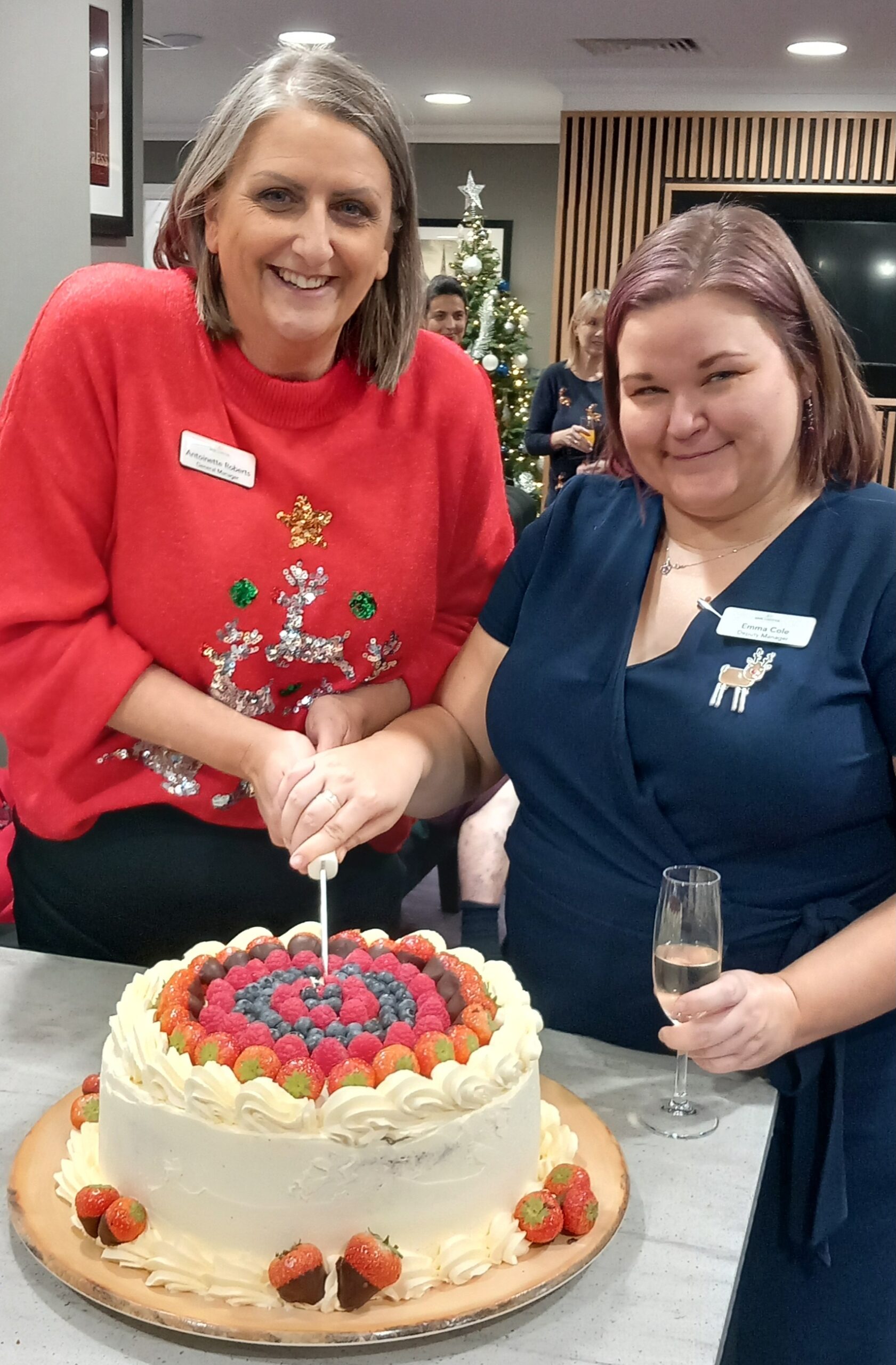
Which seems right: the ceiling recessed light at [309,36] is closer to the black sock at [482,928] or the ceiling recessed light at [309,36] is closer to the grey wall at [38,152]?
the grey wall at [38,152]

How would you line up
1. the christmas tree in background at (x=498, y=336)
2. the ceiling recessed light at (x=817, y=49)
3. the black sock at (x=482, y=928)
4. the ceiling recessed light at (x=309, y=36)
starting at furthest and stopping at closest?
1. the christmas tree in background at (x=498, y=336)
2. the ceiling recessed light at (x=309, y=36)
3. the ceiling recessed light at (x=817, y=49)
4. the black sock at (x=482, y=928)

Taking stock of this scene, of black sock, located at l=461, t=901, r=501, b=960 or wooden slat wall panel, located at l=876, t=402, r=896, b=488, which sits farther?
wooden slat wall panel, located at l=876, t=402, r=896, b=488

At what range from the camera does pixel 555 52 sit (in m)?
8.84

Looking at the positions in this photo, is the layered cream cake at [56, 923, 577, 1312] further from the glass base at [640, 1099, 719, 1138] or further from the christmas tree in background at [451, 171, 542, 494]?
the christmas tree in background at [451, 171, 542, 494]

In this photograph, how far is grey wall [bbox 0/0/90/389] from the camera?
3.11 meters

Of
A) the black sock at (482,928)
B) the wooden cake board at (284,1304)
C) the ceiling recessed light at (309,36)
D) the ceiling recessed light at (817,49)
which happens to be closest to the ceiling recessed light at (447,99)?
the ceiling recessed light at (309,36)

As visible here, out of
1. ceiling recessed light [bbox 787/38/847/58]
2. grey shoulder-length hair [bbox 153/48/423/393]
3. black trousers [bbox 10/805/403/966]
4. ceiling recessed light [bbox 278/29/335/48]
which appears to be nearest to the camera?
grey shoulder-length hair [bbox 153/48/423/393]

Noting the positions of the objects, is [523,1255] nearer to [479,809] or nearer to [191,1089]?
[191,1089]

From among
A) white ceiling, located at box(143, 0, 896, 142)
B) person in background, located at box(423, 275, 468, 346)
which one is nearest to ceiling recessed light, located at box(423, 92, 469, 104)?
white ceiling, located at box(143, 0, 896, 142)

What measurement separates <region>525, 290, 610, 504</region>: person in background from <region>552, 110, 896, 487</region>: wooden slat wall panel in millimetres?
2571

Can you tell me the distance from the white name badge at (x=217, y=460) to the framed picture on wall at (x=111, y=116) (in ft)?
6.47

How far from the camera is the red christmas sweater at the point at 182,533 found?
169cm

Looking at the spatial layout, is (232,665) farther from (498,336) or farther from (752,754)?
(498,336)

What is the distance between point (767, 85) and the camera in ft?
31.8
